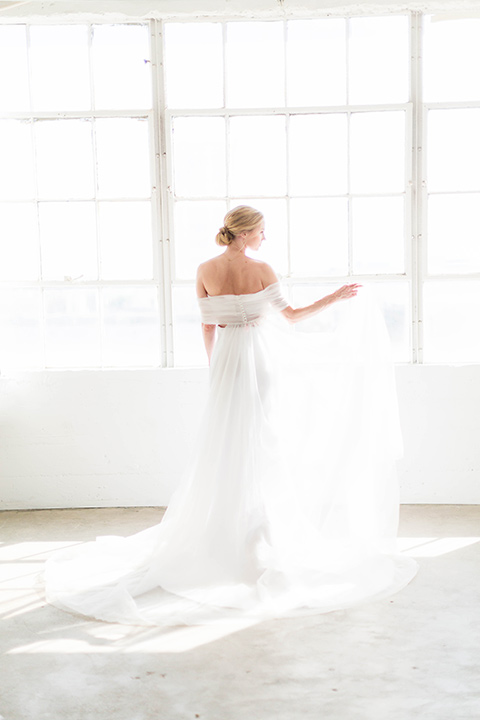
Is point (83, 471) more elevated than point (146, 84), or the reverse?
point (146, 84)

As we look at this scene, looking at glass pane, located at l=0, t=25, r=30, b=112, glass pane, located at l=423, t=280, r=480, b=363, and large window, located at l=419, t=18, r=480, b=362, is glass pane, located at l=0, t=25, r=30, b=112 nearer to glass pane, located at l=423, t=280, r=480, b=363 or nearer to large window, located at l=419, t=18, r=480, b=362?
large window, located at l=419, t=18, r=480, b=362

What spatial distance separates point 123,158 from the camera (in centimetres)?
486

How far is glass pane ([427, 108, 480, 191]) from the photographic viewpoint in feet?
15.5

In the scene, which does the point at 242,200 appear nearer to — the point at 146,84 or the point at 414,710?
the point at 146,84

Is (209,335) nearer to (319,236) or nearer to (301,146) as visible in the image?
(319,236)

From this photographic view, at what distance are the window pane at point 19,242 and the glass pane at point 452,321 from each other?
8.15 ft

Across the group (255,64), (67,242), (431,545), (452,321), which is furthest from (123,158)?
(431,545)

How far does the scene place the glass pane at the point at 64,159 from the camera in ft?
15.9

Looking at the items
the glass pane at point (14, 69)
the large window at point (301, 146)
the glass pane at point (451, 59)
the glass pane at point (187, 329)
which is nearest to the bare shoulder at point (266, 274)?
the large window at point (301, 146)

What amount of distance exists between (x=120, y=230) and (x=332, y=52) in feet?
5.52

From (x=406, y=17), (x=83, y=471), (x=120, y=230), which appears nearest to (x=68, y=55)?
(x=120, y=230)

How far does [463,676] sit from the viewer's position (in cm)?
266

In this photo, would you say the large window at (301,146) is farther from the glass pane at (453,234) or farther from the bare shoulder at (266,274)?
the bare shoulder at (266,274)

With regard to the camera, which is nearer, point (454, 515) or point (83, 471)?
point (454, 515)
